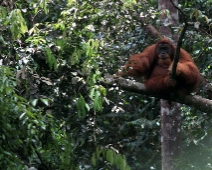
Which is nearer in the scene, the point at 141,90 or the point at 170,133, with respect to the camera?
the point at 141,90

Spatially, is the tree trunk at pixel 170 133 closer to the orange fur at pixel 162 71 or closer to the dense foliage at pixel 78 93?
the dense foliage at pixel 78 93

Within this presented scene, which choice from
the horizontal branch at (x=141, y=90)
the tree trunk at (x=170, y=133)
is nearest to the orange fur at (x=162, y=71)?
the horizontal branch at (x=141, y=90)

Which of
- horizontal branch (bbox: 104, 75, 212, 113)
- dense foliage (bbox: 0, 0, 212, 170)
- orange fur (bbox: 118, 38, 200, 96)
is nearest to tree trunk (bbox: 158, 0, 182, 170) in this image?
dense foliage (bbox: 0, 0, 212, 170)

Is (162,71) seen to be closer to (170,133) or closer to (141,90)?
(170,133)

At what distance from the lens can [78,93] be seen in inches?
141

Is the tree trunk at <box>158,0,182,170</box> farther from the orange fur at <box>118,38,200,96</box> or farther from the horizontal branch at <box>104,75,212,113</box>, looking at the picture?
the horizontal branch at <box>104,75,212,113</box>

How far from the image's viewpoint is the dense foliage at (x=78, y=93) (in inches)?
115

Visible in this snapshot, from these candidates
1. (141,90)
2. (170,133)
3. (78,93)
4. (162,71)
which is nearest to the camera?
(78,93)

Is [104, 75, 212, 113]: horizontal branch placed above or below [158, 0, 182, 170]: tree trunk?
above

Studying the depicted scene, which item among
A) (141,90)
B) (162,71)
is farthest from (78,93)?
(162,71)

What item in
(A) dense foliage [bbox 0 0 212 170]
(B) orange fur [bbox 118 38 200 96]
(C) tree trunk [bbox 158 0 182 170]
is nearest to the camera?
(A) dense foliage [bbox 0 0 212 170]

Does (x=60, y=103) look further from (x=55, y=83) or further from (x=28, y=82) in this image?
(x=28, y=82)

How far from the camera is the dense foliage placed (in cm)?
292

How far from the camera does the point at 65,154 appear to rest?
10.00 feet
